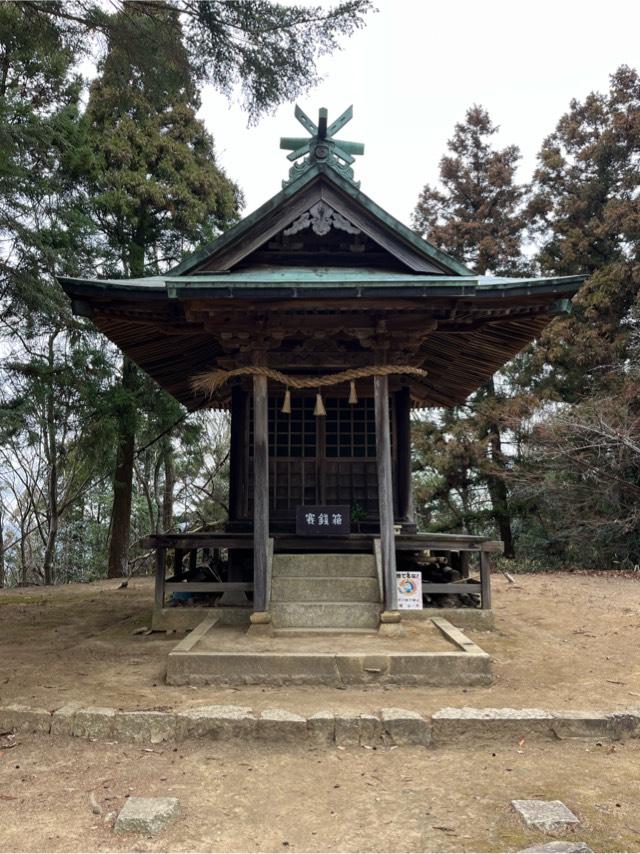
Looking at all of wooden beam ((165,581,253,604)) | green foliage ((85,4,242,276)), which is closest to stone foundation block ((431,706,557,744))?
wooden beam ((165,581,253,604))

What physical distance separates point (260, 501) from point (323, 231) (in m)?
3.40

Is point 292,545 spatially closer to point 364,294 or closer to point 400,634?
point 400,634

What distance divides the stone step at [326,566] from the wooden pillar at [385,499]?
0.54 metres

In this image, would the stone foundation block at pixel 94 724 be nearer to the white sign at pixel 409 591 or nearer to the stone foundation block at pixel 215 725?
the stone foundation block at pixel 215 725

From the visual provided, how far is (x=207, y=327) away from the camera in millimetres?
7039

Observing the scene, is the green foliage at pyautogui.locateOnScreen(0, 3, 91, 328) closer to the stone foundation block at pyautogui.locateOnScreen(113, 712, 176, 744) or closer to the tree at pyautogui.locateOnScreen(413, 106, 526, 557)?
the stone foundation block at pyautogui.locateOnScreen(113, 712, 176, 744)

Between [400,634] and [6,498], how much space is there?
68.3ft

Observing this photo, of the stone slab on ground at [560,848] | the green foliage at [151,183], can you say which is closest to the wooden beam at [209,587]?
the stone slab on ground at [560,848]

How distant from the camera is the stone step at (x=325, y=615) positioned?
22.5 feet

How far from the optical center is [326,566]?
25.3 feet

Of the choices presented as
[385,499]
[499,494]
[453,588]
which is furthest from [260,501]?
[499,494]

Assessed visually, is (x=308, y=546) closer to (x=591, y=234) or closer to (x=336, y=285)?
(x=336, y=285)

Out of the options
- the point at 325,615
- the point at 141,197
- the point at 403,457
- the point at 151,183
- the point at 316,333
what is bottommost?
the point at 325,615

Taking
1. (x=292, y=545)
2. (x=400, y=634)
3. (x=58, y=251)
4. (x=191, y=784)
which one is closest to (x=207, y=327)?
(x=292, y=545)
